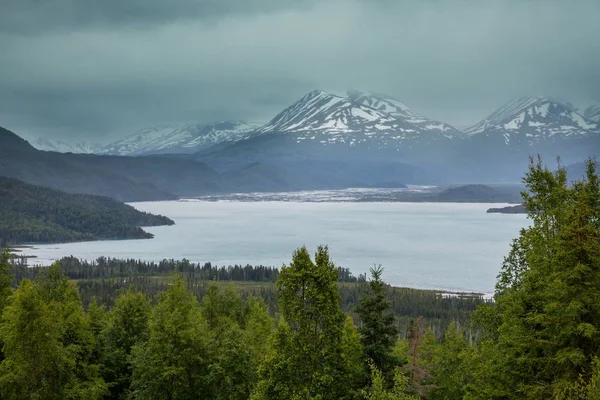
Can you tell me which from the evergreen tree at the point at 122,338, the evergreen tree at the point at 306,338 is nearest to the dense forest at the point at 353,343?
the evergreen tree at the point at 306,338

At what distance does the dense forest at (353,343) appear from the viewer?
21094mm

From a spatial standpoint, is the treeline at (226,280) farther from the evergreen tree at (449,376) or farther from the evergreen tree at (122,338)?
the evergreen tree at (449,376)

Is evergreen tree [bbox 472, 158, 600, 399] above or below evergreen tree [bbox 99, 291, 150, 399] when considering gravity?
above

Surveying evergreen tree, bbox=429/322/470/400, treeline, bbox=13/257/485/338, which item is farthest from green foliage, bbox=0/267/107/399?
treeline, bbox=13/257/485/338

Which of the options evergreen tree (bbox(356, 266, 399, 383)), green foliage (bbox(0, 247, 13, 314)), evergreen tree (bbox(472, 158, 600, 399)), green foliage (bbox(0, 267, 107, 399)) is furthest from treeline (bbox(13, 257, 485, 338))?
evergreen tree (bbox(472, 158, 600, 399))

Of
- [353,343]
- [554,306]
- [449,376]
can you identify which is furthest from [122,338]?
[554,306]

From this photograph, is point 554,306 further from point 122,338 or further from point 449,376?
point 122,338

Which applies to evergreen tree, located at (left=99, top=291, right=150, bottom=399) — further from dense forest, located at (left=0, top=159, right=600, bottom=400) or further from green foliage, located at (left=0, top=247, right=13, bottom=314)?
green foliage, located at (left=0, top=247, right=13, bottom=314)

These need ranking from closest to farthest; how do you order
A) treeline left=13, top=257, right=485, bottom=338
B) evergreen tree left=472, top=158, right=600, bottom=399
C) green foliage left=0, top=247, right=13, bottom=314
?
evergreen tree left=472, top=158, right=600, bottom=399
green foliage left=0, top=247, right=13, bottom=314
treeline left=13, top=257, right=485, bottom=338

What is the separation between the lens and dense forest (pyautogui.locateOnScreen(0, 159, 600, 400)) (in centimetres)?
2109

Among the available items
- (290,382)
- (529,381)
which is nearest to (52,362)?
(290,382)

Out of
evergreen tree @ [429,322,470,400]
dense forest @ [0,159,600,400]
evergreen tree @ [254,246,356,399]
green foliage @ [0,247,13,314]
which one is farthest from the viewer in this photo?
green foliage @ [0,247,13,314]

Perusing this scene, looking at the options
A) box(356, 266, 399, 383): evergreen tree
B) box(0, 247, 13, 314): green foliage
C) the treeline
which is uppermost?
box(0, 247, 13, 314): green foliage

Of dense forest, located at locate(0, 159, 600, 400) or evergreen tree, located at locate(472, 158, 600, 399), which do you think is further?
dense forest, located at locate(0, 159, 600, 400)
